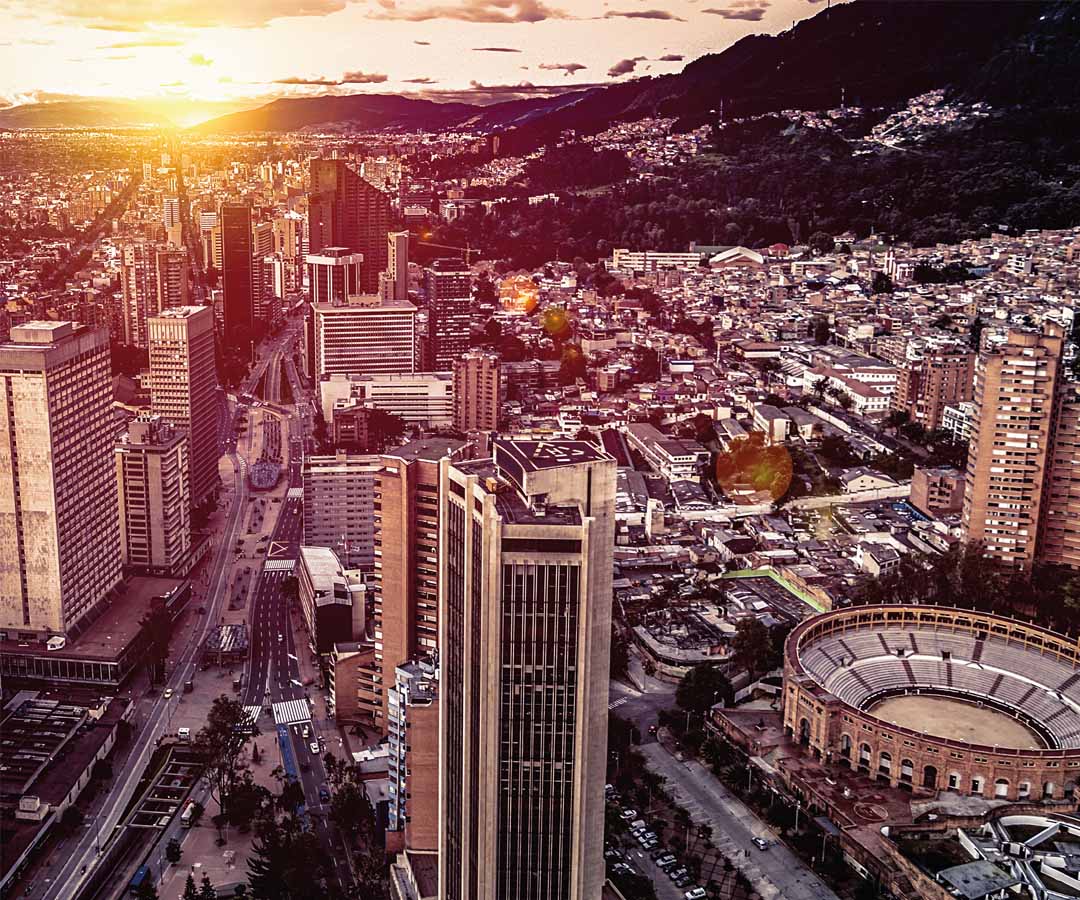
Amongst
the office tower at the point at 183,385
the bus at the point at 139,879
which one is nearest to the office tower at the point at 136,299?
the office tower at the point at 183,385

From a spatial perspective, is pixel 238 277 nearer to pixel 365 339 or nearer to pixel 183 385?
pixel 365 339

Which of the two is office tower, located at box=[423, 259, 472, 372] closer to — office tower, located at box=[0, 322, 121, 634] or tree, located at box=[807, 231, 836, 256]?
office tower, located at box=[0, 322, 121, 634]

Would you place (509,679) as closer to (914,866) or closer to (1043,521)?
(914,866)

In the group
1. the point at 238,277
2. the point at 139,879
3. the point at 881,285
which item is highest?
the point at 238,277

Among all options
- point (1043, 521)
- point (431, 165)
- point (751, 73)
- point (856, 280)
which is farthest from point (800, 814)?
point (751, 73)

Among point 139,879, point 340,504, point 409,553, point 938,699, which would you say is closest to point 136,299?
point 340,504
